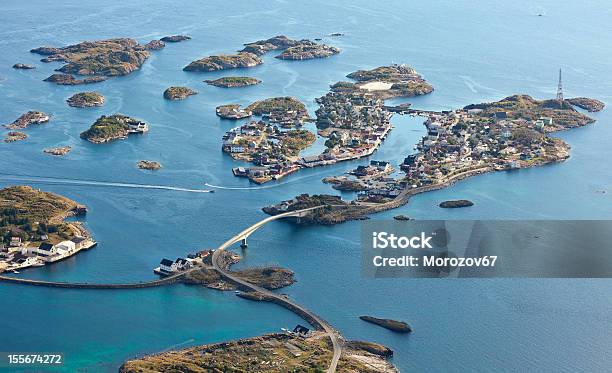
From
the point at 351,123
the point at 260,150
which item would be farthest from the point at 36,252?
the point at 351,123

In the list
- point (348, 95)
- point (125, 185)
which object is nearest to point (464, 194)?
point (125, 185)

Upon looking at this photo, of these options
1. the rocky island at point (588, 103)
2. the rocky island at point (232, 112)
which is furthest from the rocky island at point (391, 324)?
the rocky island at point (588, 103)

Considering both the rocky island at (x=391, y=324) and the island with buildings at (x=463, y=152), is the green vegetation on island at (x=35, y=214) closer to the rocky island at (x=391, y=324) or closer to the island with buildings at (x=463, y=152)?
the island with buildings at (x=463, y=152)

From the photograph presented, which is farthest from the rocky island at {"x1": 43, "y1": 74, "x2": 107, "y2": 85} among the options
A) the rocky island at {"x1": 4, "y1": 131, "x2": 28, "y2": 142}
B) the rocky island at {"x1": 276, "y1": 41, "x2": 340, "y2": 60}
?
the rocky island at {"x1": 276, "y1": 41, "x2": 340, "y2": 60}

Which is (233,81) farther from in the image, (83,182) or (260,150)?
(83,182)

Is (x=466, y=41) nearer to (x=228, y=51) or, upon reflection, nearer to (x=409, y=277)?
(x=228, y=51)
